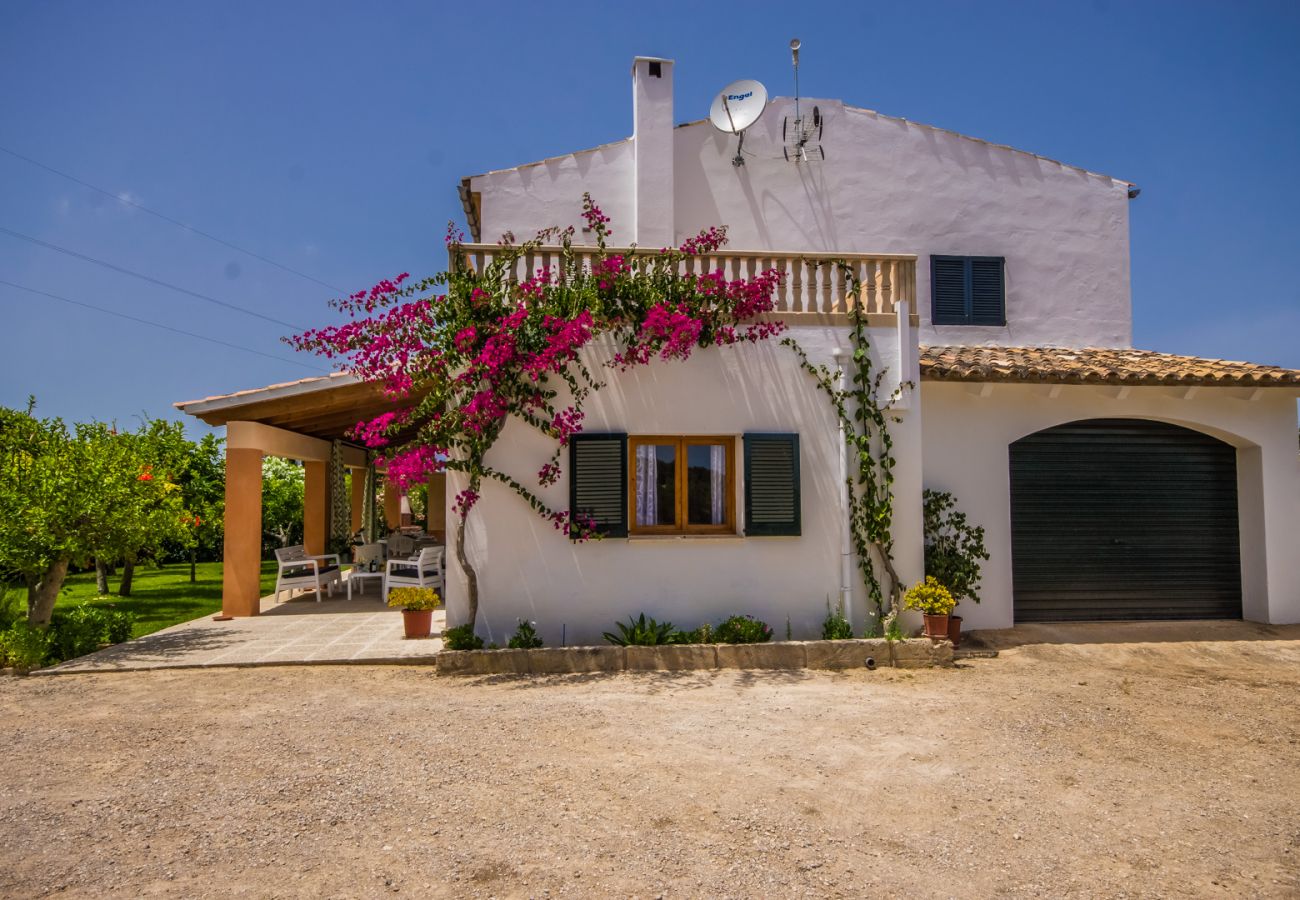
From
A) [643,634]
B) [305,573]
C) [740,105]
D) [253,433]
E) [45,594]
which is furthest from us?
[305,573]

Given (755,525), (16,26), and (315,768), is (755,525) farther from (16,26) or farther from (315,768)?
(16,26)

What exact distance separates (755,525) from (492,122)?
1052cm

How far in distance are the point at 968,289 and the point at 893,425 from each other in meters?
4.54

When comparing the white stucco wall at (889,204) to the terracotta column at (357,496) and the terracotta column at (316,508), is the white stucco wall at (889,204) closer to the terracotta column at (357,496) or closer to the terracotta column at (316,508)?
the terracotta column at (316,508)

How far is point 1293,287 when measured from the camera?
1591cm

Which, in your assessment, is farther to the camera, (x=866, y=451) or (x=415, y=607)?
(x=415, y=607)

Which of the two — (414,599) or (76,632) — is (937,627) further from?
(76,632)

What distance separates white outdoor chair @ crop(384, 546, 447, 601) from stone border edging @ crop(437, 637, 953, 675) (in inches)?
140

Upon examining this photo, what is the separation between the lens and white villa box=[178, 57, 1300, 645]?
8.32 meters

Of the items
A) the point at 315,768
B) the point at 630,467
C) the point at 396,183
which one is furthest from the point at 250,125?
the point at 315,768

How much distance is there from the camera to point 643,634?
7.99 metres

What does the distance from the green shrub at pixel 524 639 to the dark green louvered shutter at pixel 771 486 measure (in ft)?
8.15

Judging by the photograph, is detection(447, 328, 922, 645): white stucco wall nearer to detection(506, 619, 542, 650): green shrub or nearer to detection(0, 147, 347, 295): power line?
detection(506, 619, 542, 650): green shrub

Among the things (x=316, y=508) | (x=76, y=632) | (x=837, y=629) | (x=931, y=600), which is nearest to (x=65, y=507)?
(x=76, y=632)
